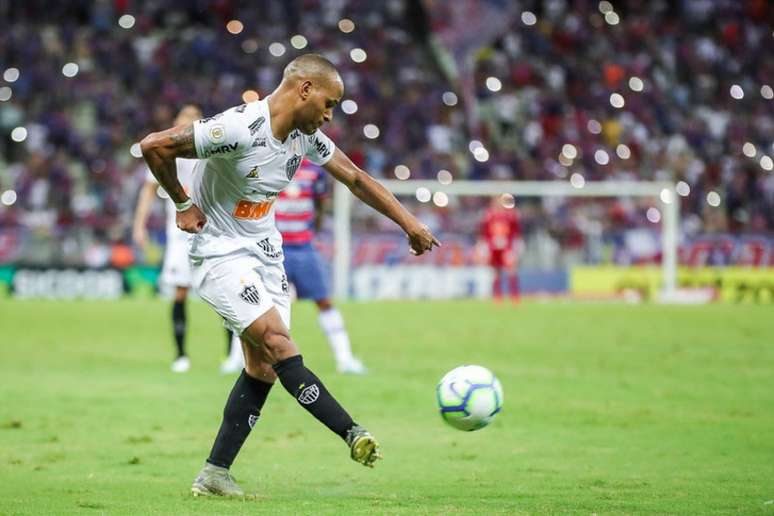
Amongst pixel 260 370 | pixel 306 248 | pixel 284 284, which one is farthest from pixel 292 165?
pixel 306 248

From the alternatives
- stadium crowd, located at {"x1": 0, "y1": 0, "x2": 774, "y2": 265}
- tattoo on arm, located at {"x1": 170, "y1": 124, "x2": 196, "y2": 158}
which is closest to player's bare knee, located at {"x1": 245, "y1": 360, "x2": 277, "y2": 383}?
tattoo on arm, located at {"x1": 170, "y1": 124, "x2": 196, "y2": 158}

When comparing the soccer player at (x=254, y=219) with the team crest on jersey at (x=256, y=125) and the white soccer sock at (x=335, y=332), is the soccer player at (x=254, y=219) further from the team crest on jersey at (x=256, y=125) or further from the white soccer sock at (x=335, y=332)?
the white soccer sock at (x=335, y=332)

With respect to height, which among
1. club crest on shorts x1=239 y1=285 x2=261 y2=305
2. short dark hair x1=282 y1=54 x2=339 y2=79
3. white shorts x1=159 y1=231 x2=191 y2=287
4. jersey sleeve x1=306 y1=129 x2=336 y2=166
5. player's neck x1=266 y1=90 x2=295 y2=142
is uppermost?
short dark hair x1=282 y1=54 x2=339 y2=79

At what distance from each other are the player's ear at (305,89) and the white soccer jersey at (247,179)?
22 cm

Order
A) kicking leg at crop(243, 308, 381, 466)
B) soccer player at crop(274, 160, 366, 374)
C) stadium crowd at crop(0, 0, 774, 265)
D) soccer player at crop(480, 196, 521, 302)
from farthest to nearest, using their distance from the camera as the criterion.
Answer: stadium crowd at crop(0, 0, 774, 265), soccer player at crop(480, 196, 521, 302), soccer player at crop(274, 160, 366, 374), kicking leg at crop(243, 308, 381, 466)

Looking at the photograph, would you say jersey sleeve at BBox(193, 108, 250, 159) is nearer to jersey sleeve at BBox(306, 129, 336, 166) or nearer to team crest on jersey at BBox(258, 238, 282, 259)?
jersey sleeve at BBox(306, 129, 336, 166)

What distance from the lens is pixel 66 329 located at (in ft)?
63.3

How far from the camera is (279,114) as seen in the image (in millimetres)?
6777

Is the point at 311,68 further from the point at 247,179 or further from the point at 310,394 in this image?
the point at 310,394

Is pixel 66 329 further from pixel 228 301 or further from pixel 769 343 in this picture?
pixel 228 301

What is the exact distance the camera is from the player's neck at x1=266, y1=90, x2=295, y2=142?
6762mm

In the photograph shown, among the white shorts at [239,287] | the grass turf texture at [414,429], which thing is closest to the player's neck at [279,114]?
the white shorts at [239,287]

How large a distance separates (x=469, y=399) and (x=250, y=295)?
4.35ft

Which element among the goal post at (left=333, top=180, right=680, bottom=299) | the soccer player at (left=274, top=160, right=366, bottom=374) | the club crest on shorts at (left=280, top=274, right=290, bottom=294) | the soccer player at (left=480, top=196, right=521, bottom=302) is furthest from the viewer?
the goal post at (left=333, top=180, right=680, bottom=299)
